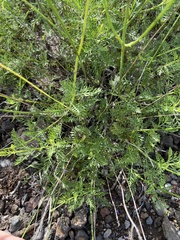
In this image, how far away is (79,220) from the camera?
1253 mm

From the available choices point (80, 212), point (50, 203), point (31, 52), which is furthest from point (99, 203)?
point (31, 52)

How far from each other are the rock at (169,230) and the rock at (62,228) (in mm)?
387

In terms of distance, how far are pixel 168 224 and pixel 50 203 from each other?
49 centimetres

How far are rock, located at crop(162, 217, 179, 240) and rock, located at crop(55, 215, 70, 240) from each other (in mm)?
387

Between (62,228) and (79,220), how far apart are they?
0.25 ft

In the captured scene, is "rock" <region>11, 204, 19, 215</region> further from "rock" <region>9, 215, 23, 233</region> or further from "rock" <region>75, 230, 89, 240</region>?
"rock" <region>75, 230, 89, 240</region>

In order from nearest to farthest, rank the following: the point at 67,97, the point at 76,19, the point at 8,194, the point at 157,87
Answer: the point at 67,97 → the point at 76,19 → the point at 157,87 → the point at 8,194

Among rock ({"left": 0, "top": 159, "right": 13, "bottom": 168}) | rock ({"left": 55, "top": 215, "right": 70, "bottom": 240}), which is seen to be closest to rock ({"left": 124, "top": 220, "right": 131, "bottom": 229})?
rock ({"left": 55, "top": 215, "right": 70, "bottom": 240})

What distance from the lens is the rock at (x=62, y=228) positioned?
4.09ft

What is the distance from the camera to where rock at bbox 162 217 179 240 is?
4.08ft

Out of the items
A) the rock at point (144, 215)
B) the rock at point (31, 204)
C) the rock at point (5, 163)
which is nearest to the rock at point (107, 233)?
the rock at point (144, 215)

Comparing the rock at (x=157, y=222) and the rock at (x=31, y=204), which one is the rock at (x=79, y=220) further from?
the rock at (x=157, y=222)

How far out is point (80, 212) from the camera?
1.27 m

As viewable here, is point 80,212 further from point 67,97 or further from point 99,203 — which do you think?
point 67,97
